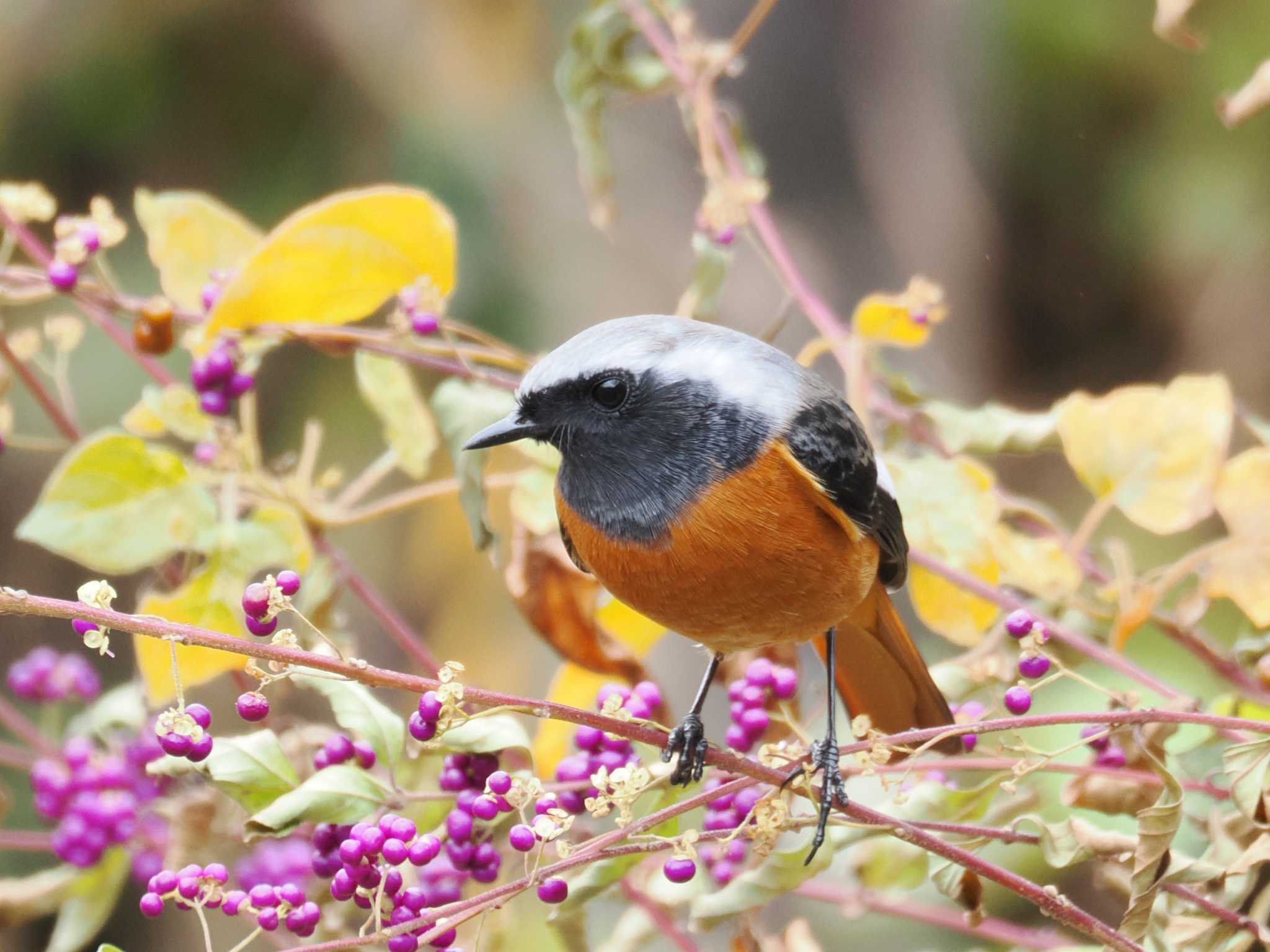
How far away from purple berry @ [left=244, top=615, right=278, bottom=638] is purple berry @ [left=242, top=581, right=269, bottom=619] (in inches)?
0.5

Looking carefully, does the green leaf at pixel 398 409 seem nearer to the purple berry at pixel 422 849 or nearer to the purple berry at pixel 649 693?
the purple berry at pixel 649 693

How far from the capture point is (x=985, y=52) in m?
4.22

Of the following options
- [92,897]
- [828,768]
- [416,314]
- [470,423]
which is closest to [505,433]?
[470,423]

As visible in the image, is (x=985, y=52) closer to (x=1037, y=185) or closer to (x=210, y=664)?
(x=1037, y=185)

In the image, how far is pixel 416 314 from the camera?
1.75 metres

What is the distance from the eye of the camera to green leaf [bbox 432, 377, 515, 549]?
1602 mm

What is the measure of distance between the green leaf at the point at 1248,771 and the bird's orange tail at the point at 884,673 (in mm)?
475

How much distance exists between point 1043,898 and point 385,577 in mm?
3306

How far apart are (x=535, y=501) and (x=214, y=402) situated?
1.44 ft

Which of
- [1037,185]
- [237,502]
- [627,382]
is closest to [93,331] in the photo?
[237,502]

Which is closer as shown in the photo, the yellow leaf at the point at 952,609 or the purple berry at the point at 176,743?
the purple berry at the point at 176,743

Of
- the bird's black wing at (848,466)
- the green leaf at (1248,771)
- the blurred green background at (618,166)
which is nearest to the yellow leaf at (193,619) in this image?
the bird's black wing at (848,466)

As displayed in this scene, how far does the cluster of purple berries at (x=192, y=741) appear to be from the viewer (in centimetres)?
107

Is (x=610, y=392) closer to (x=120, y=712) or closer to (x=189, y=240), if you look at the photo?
(x=189, y=240)
